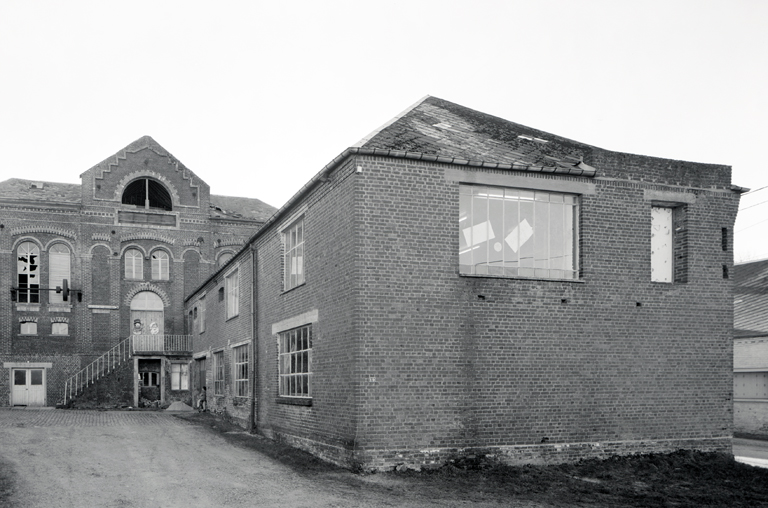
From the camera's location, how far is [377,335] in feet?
41.3

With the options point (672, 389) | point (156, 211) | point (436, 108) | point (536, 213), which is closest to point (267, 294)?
point (436, 108)

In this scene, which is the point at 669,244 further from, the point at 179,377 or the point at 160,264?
the point at 160,264

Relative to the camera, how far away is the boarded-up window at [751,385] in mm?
24266

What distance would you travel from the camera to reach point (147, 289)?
3638cm

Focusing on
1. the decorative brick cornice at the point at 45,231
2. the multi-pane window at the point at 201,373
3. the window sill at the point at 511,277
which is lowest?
the multi-pane window at the point at 201,373

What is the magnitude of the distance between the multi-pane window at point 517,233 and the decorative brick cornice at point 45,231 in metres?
27.0

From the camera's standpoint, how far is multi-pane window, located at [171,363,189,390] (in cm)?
3456

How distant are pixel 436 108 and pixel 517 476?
843 centimetres

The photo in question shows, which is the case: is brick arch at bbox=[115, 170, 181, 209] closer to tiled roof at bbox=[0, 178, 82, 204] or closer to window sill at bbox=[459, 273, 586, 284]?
tiled roof at bbox=[0, 178, 82, 204]

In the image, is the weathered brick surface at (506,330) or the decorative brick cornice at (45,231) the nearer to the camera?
the weathered brick surface at (506,330)

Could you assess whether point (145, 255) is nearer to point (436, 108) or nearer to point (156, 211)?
point (156, 211)

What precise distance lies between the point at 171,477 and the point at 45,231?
25.6 metres

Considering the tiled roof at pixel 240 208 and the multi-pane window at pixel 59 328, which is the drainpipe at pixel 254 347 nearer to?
the multi-pane window at pixel 59 328

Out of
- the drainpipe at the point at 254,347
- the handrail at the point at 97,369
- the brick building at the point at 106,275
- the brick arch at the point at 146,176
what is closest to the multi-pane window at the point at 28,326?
the brick building at the point at 106,275
